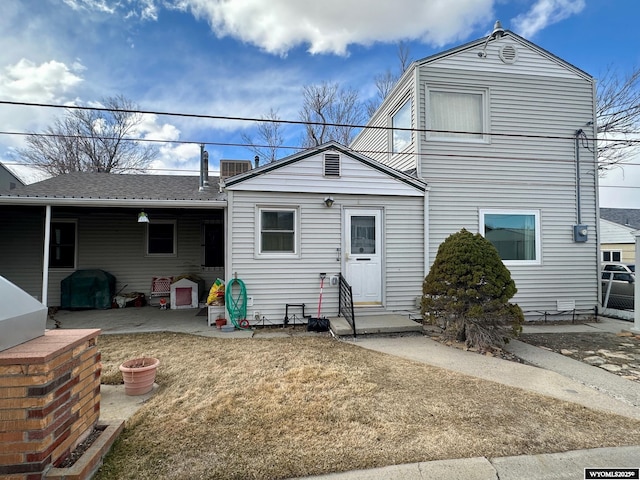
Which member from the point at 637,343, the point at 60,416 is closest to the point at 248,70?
the point at 60,416

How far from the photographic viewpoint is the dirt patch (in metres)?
4.48

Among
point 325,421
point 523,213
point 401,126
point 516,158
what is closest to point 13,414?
point 325,421

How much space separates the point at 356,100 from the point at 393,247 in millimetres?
15301

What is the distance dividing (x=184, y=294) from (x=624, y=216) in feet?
101

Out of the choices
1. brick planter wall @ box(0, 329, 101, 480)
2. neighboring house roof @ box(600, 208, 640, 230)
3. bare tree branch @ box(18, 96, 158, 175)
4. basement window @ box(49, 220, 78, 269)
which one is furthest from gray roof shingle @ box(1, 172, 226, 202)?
neighboring house roof @ box(600, 208, 640, 230)

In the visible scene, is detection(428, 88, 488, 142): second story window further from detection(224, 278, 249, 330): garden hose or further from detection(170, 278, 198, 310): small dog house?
detection(170, 278, 198, 310): small dog house

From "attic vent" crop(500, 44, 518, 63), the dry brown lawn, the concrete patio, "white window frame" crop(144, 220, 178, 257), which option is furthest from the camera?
"white window frame" crop(144, 220, 178, 257)

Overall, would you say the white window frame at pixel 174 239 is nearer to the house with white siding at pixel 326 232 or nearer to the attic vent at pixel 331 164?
the house with white siding at pixel 326 232

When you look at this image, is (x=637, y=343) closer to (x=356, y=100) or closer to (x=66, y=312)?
(x=66, y=312)

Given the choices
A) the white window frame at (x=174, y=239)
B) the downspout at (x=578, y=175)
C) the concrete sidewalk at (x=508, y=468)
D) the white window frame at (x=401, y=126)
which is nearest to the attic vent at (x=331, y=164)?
the white window frame at (x=401, y=126)

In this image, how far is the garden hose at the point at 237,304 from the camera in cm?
630

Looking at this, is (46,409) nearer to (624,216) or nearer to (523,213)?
(523,213)

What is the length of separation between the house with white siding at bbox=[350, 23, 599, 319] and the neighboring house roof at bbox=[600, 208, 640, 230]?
68.5 feet

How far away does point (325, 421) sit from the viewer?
9.34 ft
